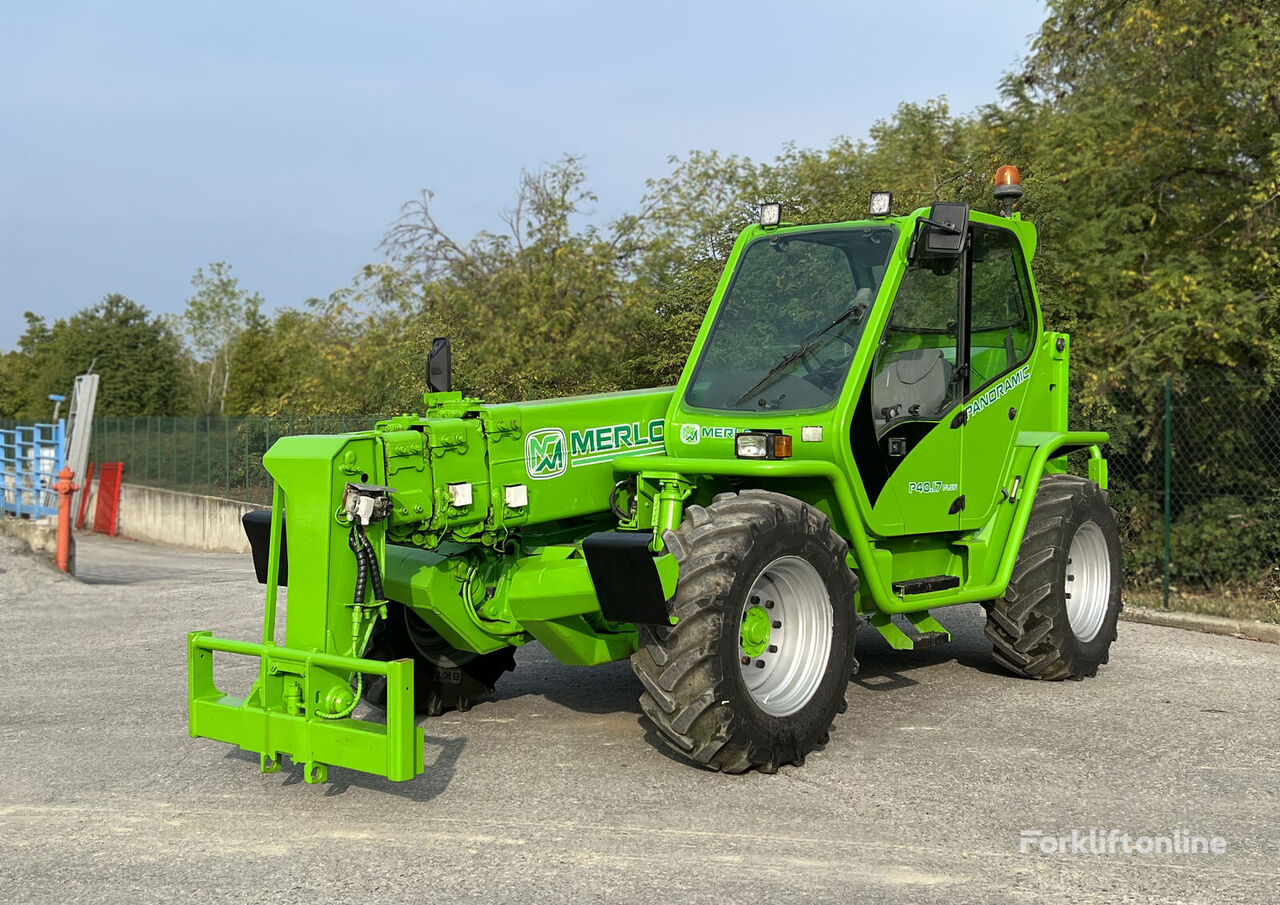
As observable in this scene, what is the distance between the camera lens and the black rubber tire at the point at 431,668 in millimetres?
7078

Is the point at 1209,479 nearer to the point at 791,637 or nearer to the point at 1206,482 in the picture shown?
the point at 1206,482

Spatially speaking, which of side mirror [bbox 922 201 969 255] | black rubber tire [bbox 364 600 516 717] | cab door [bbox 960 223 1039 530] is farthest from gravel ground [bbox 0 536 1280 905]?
side mirror [bbox 922 201 969 255]

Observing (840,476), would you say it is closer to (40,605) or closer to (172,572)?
(40,605)

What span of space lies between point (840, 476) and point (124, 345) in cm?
5250

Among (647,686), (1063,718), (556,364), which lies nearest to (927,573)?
(1063,718)

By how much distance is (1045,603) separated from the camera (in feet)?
26.0

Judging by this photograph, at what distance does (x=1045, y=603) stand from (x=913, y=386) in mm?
1747

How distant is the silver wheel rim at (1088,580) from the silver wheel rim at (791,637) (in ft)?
9.17

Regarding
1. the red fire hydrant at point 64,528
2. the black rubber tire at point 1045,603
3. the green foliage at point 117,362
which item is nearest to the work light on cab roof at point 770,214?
the black rubber tire at point 1045,603

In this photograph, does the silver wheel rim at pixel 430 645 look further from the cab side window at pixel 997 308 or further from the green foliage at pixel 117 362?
the green foliage at pixel 117 362

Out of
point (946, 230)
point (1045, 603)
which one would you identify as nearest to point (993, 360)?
point (946, 230)

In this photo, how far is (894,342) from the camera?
709 cm

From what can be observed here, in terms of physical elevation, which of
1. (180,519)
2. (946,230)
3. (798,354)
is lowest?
(180,519)
